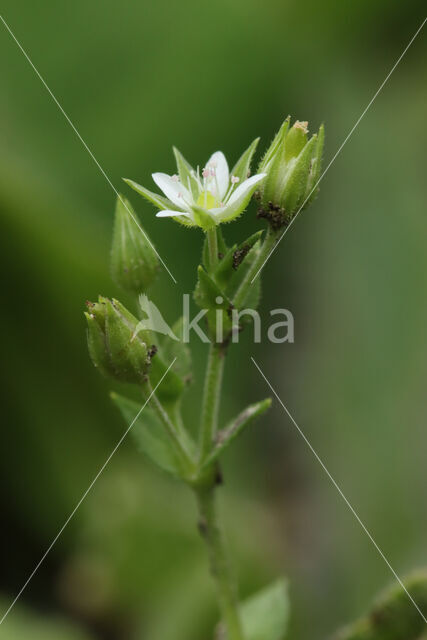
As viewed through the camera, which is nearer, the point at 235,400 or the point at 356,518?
the point at 356,518

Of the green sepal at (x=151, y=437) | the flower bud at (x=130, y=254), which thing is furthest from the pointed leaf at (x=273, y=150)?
the green sepal at (x=151, y=437)

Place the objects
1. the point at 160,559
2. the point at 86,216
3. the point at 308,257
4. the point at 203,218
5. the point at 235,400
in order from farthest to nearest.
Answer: the point at 308,257 < the point at 235,400 < the point at 86,216 < the point at 160,559 < the point at 203,218

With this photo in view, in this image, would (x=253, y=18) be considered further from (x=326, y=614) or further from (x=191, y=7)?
(x=326, y=614)

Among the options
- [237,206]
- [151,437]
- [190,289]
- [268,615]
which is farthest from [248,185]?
[190,289]

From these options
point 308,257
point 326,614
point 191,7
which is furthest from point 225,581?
point 191,7

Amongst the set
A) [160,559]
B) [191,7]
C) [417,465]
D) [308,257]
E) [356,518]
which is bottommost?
[160,559]

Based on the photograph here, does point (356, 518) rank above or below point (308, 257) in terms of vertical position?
below

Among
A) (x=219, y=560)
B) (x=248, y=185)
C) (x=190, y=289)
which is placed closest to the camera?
(x=248, y=185)

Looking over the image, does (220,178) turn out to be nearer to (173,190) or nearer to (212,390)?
(173,190)
